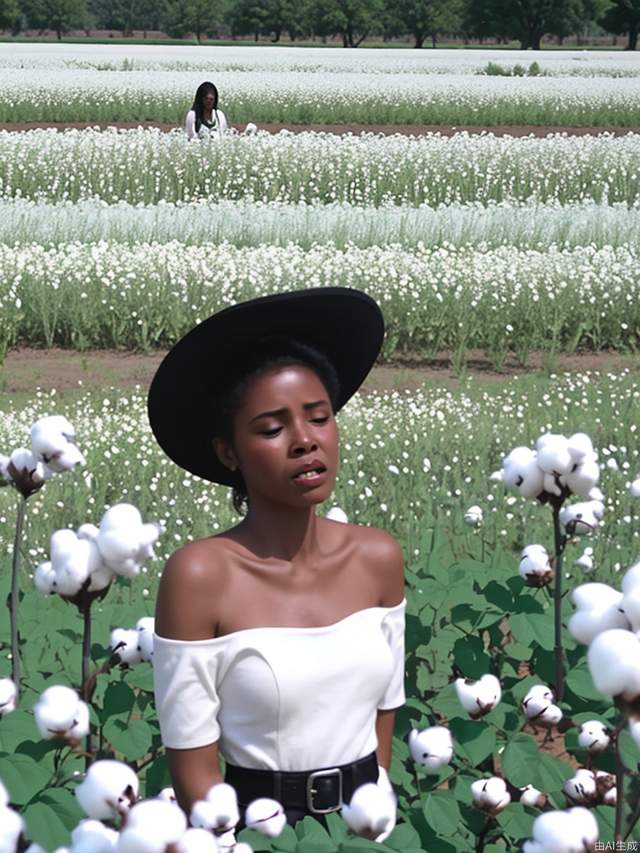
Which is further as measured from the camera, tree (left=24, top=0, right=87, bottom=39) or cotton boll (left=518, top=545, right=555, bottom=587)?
tree (left=24, top=0, right=87, bottom=39)

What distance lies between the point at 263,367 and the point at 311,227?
33.5ft

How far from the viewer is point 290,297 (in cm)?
252

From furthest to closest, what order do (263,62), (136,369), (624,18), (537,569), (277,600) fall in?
(624,18) < (263,62) < (136,369) < (537,569) < (277,600)

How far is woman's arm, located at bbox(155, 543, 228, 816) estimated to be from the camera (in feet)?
7.84

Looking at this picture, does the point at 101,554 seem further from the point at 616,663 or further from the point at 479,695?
the point at 616,663

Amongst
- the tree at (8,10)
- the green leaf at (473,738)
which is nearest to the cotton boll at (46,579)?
the green leaf at (473,738)

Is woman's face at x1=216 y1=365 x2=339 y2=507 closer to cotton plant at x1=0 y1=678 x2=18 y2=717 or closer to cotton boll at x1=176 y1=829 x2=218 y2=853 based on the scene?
cotton plant at x1=0 y1=678 x2=18 y2=717

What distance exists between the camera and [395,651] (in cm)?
266

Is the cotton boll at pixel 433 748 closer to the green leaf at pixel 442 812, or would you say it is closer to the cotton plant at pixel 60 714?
the green leaf at pixel 442 812

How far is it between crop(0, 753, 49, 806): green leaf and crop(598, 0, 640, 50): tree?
90255mm

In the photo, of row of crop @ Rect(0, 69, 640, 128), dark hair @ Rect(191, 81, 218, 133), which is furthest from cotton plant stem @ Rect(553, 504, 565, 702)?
row of crop @ Rect(0, 69, 640, 128)

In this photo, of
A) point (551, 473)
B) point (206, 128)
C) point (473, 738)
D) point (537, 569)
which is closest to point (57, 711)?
point (473, 738)

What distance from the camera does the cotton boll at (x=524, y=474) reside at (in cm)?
279

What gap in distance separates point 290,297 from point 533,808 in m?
0.97
